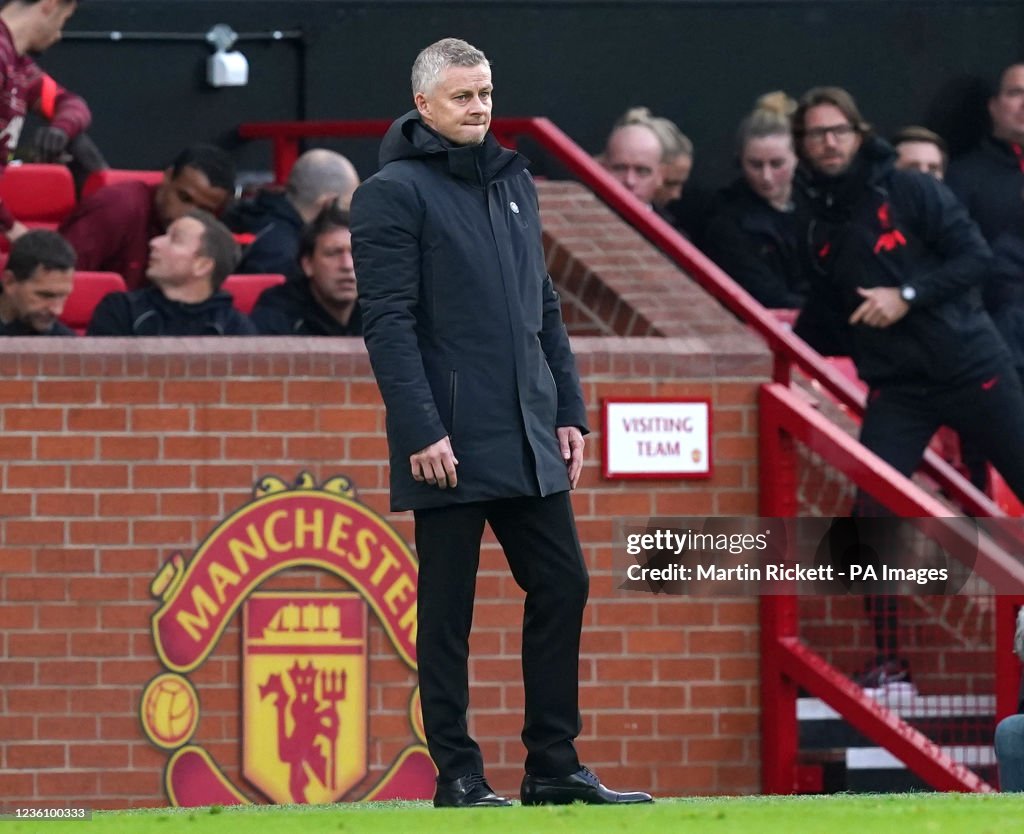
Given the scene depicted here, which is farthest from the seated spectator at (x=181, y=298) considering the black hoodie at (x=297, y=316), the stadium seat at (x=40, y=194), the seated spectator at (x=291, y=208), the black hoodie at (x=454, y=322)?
the black hoodie at (x=454, y=322)

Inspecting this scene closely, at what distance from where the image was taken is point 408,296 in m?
5.58

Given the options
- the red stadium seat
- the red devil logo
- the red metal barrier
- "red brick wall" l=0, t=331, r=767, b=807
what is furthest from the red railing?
the red stadium seat

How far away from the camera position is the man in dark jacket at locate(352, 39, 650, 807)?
5.57m

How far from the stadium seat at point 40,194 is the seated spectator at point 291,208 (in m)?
0.82

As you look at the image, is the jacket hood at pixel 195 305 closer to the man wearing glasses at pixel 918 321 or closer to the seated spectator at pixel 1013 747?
the man wearing glasses at pixel 918 321

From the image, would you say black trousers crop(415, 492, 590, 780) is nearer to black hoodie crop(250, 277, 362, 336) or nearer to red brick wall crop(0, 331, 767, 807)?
red brick wall crop(0, 331, 767, 807)

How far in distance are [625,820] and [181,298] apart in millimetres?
3683

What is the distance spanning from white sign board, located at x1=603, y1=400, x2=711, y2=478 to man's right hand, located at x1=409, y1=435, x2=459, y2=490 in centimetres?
280

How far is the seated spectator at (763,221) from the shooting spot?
34.4ft

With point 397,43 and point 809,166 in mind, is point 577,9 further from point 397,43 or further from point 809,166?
point 809,166

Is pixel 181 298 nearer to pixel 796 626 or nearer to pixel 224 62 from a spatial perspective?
pixel 796 626

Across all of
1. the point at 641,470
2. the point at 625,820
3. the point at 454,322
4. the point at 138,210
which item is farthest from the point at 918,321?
the point at 625,820

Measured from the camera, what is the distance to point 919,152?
10.6m

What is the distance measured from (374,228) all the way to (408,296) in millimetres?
177
